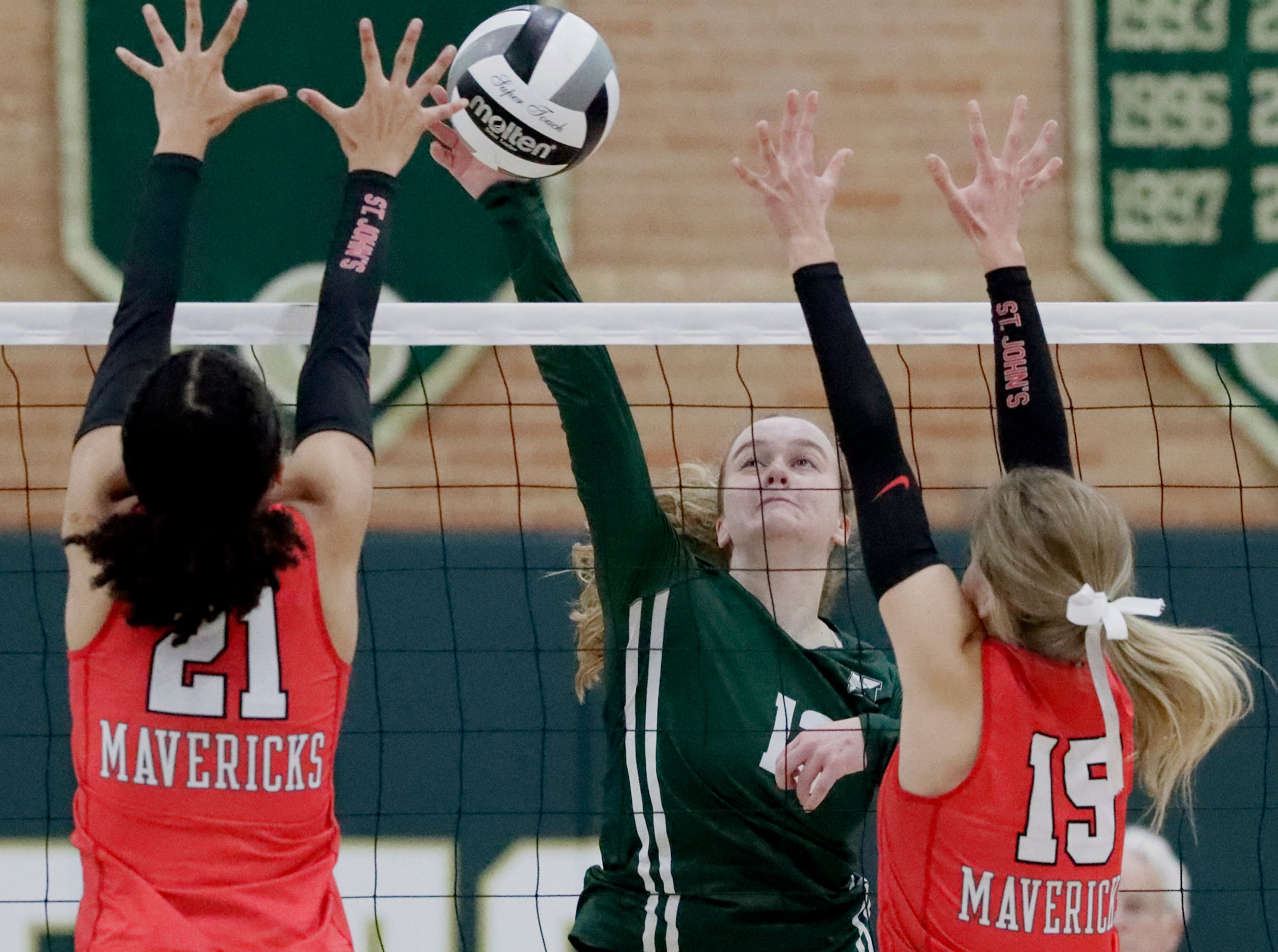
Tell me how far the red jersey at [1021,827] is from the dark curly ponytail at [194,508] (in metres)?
0.90

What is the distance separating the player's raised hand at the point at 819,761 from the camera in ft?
8.78

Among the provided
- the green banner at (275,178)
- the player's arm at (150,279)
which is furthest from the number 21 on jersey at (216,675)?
the green banner at (275,178)

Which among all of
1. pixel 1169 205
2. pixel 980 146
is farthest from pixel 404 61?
pixel 1169 205

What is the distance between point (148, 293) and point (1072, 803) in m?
1.40

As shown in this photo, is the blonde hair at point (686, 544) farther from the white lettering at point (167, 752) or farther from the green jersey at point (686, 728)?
the white lettering at point (167, 752)

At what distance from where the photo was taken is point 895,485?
202cm

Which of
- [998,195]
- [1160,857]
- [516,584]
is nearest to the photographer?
[998,195]

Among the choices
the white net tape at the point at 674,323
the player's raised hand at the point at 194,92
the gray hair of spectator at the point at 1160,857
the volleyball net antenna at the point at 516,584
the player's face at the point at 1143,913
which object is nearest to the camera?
the player's raised hand at the point at 194,92

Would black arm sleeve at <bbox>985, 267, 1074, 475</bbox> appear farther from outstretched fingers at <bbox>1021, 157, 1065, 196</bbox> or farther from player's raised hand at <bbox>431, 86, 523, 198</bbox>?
player's raised hand at <bbox>431, 86, 523, 198</bbox>

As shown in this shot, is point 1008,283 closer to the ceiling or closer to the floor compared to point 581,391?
closer to the ceiling

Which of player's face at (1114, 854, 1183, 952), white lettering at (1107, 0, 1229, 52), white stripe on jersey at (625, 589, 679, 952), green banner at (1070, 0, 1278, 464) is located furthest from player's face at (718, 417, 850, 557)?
white lettering at (1107, 0, 1229, 52)

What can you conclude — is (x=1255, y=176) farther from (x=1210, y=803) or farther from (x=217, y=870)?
(x=217, y=870)

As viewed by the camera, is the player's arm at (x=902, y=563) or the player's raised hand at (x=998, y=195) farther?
the player's raised hand at (x=998, y=195)

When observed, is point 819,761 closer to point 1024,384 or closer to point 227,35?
point 1024,384
